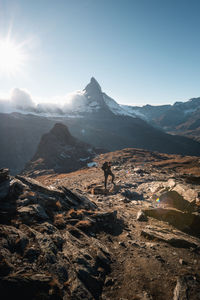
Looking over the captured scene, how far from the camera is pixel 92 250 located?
6156mm

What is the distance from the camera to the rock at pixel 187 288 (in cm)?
424

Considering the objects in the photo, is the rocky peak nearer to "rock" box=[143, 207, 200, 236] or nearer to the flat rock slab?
"rock" box=[143, 207, 200, 236]

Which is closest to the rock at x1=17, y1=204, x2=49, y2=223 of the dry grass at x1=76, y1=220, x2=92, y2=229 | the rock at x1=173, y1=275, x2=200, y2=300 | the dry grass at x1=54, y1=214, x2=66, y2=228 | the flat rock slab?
the dry grass at x1=54, y1=214, x2=66, y2=228

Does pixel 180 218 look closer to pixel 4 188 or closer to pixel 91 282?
pixel 91 282

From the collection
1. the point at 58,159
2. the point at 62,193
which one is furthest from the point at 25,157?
the point at 62,193

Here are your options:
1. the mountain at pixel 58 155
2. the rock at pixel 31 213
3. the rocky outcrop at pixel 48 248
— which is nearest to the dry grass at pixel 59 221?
the rocky outcrop at pixel 48 248

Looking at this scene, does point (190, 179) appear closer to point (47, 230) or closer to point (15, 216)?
point (47, 230)

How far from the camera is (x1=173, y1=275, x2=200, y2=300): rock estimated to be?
13.9 feet

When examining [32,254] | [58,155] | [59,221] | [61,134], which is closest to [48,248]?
[32,254]

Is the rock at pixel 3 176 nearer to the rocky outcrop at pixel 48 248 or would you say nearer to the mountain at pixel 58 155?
the rocky outcrop at pixel 48 248

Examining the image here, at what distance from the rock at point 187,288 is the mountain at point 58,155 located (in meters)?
69.5

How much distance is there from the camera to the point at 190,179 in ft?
53.0

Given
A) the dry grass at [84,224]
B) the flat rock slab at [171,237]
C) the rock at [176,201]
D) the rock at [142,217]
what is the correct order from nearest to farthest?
the flat rock slab at [171,237] → the dry grass at [84,224] → the rock at [142,217] → the rock at [176,201]

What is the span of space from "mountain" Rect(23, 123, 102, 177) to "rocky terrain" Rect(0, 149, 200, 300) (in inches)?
2567
